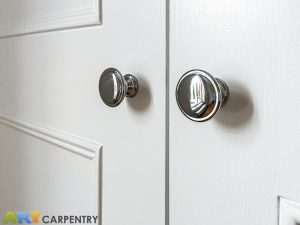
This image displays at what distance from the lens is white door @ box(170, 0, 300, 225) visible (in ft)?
0.78

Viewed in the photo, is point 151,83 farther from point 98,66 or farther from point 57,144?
point 57,144

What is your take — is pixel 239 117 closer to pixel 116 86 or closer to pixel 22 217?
pixel 116 86

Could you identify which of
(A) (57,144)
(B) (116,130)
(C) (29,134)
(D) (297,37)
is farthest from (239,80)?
(C) (29,134)

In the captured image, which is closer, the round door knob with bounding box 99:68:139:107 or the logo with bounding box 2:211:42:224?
the round door knob with bounding box 99:68:139:107

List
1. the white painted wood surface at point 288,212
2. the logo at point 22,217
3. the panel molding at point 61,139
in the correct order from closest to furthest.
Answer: the white painted wood surface at point 288,212, the panel molding at point 61,139, the logo at point 22,217

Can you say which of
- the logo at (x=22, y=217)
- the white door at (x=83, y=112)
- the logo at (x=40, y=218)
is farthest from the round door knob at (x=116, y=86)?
the logo at (x=22, y=217)

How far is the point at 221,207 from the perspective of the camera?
29 cm

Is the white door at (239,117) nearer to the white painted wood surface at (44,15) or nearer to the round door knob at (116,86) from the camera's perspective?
the round door knob at (116,86)

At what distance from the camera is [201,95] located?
0.26 meters

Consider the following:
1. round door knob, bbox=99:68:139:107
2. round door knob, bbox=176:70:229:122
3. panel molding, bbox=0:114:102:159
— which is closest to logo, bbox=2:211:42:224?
panel molding, bbox=0:114:102:159

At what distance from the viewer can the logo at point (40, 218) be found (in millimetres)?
486

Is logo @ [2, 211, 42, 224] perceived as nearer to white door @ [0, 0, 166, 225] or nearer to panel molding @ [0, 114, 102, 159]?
white door @ [0, 0, 166, 225]

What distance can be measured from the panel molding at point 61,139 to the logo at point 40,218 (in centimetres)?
9

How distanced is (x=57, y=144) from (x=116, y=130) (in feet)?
0.57
